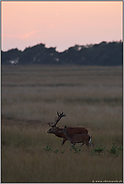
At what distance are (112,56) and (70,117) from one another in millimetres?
82626

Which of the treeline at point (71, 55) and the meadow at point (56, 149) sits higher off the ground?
the treeline at point (71, 55)

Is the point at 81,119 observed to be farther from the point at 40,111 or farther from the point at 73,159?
the point at 73,159

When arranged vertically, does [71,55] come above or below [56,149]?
above

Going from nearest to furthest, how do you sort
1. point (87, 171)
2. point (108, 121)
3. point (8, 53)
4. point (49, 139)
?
point (87, 171) < point (49, 139) < point (108, 121) < point (8, 53)

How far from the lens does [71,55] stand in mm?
97500

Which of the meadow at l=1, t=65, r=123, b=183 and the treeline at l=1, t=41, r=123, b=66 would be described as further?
the treeline at l=1, t=41, r=123, b=66

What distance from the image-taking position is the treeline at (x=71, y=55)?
92.7 metres

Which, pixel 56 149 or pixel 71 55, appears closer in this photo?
pixel 56 149

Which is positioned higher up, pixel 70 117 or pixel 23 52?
pixel 23 52

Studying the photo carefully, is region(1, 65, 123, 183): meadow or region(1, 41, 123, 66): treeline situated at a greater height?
region(1, 41, 123, 66): treeline

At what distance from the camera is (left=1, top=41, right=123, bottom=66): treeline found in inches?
3649

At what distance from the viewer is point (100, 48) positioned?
10119 centimetres

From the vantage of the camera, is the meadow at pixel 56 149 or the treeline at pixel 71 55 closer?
the meadow at pixel 56 149

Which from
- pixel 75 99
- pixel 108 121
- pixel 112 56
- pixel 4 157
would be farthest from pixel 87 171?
pixel 112 56
